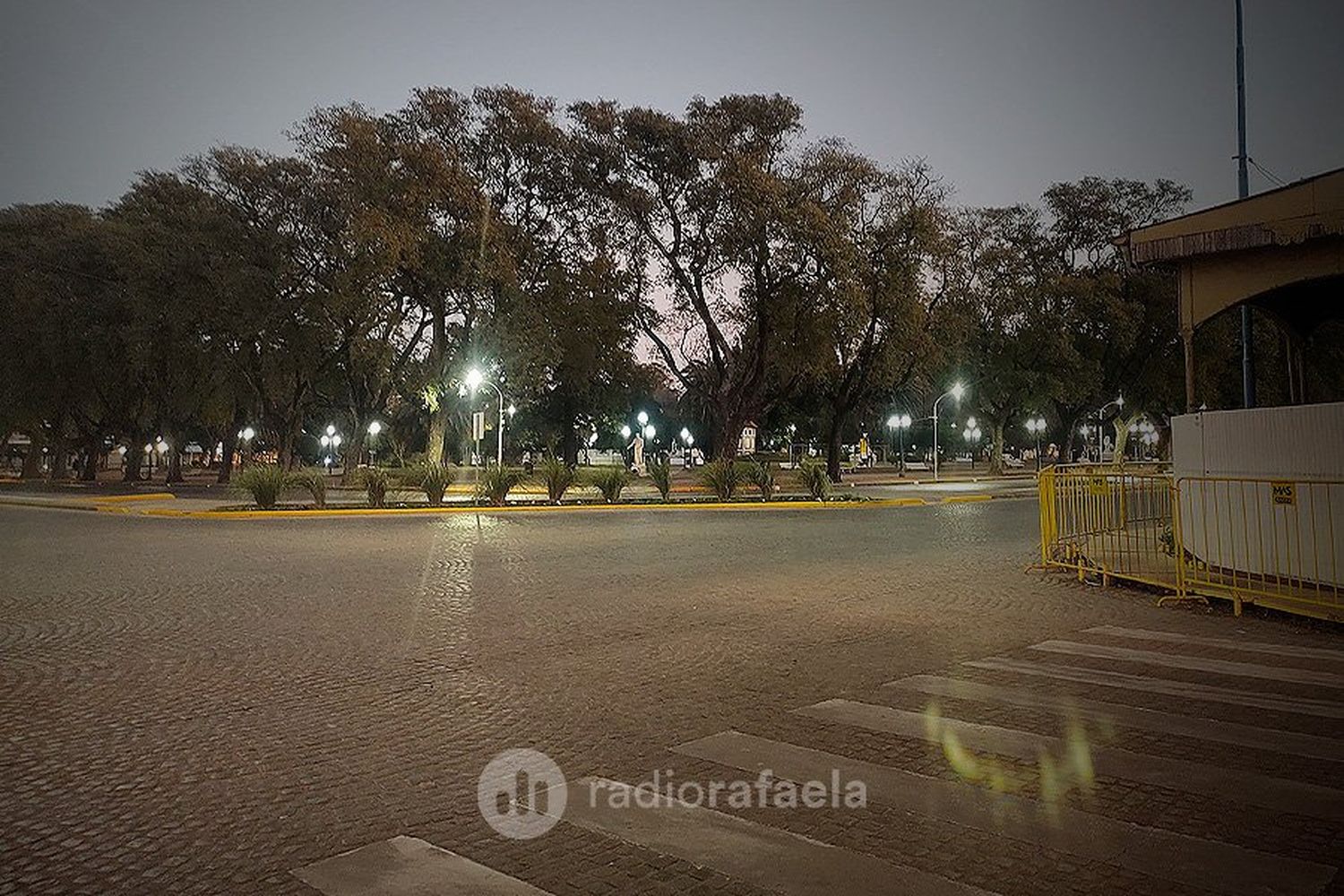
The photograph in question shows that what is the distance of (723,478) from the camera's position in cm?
3169

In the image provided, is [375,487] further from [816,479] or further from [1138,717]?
[1138,717]

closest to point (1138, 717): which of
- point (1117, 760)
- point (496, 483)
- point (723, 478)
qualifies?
point (1117, 760)

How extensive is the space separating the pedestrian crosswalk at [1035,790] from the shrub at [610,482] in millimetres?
22539

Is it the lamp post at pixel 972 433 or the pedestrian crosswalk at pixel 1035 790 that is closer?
the pedestrian crosswalk at pixel 1035 790

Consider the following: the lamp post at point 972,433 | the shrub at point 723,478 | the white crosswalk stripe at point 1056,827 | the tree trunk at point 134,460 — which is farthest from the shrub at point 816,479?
the lamp post at point 972,433

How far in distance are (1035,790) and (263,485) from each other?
81.0 ft

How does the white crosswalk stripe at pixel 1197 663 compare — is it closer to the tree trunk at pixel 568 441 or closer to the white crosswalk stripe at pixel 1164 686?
the white crosswalk stripe at pixel 1164 686

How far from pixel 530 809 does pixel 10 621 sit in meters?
7.56

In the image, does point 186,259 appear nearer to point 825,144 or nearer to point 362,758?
point 825,144

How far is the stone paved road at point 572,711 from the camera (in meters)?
4.04

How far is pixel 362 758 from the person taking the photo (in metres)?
5.29

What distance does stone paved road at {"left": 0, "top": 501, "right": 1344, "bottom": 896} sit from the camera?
4039mm
